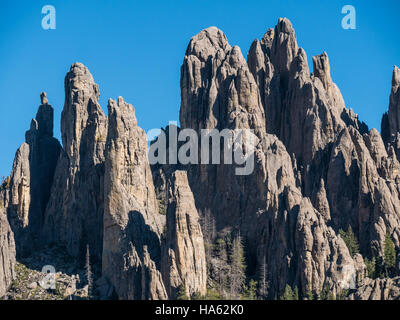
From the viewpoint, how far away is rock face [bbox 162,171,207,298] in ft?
515

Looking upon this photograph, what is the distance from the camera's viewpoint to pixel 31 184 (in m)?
185

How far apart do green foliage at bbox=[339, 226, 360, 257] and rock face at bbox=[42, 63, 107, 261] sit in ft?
108

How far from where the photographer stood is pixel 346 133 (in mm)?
179250

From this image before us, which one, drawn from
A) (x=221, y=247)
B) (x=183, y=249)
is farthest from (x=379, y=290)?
(x=183, y=249)

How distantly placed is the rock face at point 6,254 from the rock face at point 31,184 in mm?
5618

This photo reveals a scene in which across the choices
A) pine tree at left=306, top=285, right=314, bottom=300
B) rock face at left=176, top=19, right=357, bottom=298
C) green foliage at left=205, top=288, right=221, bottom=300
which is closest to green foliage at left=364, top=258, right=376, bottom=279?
rock face at left=176, top=19, right=357, bottom=298

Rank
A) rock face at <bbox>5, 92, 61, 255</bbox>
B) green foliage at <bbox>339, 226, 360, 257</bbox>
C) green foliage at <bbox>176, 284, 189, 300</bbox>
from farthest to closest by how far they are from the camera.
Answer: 1. rock face at <bbox>5, 92, 61, 255</bbox>
2. green foliage at <bbox>339, 226, 360, 257</bbox>
3. green foliage at <bbox>176, 284, 189, 300</bbox>

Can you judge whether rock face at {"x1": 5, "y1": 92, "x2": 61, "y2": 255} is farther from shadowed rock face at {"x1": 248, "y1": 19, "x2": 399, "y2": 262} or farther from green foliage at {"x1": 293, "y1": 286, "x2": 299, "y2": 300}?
green foliage at {"x1": 293, "y1": 286, "x2": 299, "y2": 300}

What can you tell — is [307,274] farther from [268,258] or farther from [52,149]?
[52,149]

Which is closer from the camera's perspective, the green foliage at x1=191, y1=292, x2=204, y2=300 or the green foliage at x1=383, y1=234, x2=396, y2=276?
the green foliage at x1=191, y1=292, x2=204, y2=300

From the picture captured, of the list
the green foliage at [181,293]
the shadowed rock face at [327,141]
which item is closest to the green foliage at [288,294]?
the green foliage at [181,293]

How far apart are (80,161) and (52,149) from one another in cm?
849
